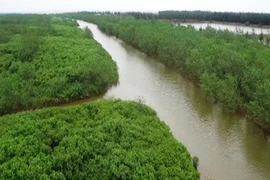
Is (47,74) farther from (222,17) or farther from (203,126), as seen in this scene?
(222,17)

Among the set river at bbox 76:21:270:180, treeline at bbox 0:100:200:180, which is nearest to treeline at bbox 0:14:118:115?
river at bbox 76:21:270:180

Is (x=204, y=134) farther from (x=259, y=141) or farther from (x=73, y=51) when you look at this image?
(x=73, y=51)

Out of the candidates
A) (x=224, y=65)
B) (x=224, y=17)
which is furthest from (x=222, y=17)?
(x=224, y=65)

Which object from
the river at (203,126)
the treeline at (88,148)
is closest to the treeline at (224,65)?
the river at (203,126)

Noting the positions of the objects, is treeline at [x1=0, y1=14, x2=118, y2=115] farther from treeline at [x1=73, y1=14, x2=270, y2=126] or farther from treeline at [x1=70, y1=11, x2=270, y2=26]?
treeline at [x1=70, y1=11, x2=270, y2=26]

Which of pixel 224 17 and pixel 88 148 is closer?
pixel 88 148
